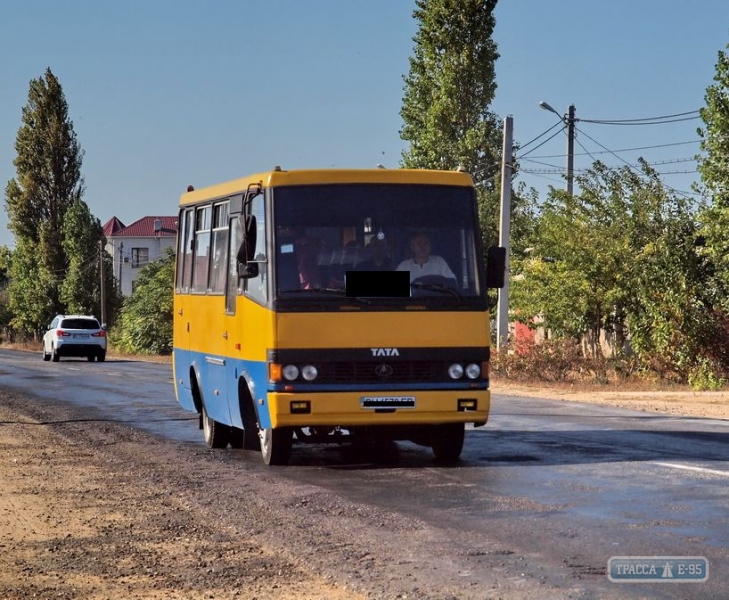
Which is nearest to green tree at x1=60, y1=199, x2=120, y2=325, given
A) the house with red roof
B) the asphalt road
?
the house with red roof

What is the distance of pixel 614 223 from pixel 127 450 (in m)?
18.8

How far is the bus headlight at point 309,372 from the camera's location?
12.5 metres

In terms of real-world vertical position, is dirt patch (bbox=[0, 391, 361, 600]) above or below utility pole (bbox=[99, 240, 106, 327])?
below

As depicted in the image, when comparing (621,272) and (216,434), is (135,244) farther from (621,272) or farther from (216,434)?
(216,434)

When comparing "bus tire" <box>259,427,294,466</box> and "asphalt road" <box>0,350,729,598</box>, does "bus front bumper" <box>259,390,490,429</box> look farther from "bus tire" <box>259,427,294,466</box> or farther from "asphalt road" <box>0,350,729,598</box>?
"bus tire" <box>259,427,294,466</box>

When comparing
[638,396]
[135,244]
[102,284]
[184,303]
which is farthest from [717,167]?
[135,244]

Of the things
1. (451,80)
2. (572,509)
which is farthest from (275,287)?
(451,80)

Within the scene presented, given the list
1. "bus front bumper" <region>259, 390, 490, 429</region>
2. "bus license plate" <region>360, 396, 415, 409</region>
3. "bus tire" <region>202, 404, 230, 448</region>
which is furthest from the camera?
"bus tire" <region>202, 404, 230, 448</region>

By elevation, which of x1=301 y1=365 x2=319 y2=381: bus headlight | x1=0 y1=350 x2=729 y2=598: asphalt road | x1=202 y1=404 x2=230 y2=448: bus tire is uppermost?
x1=301 y1=365 x2=319 y2=381: bus headlight

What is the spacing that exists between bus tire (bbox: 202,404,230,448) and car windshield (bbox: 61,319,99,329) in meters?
38.0

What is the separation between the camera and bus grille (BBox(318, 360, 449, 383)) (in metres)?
12.6

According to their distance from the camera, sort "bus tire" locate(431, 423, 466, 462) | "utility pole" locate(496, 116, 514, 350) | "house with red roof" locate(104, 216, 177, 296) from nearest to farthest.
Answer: "bus tire" locate(431, 423, 466, 462), "utility pole" locate(496, 116, 514, 350), "house with red roof" locate(104, 216, 177, 296)

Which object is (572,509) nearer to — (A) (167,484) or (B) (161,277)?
(A) (167,484)

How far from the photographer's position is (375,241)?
12844mm
